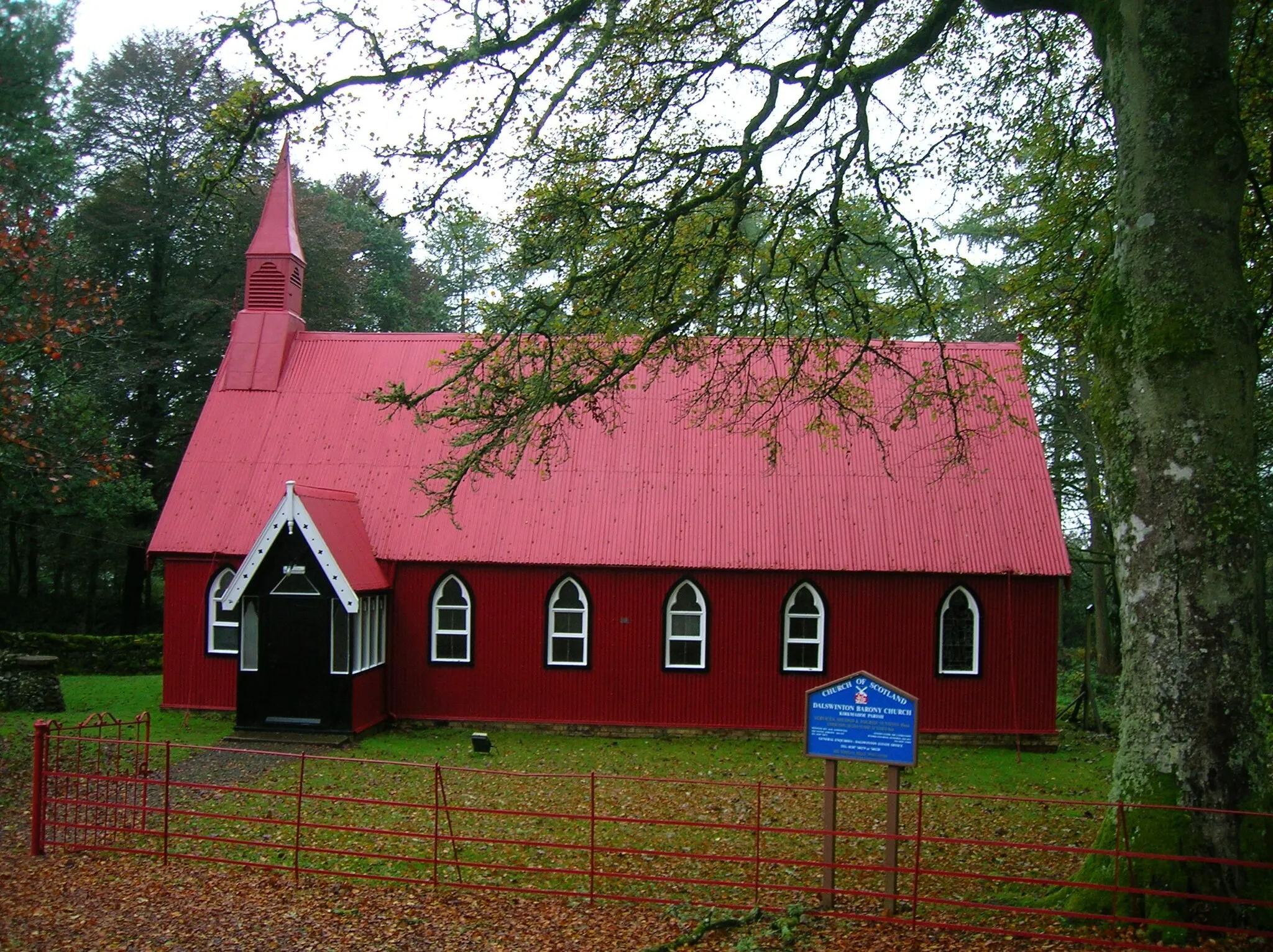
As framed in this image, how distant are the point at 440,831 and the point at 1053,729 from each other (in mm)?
11536

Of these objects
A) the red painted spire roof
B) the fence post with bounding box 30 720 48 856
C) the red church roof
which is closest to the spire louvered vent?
the red painted spire roof

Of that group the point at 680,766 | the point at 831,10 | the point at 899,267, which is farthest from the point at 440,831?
the point at 899,267

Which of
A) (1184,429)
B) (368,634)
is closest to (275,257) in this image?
(368,634)

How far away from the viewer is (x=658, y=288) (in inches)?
458

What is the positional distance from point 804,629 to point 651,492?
3.80 meters

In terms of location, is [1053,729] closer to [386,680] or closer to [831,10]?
[386,680]

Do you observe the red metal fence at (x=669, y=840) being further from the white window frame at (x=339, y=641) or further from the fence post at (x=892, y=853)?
the white window frame at (x=339, y=641)

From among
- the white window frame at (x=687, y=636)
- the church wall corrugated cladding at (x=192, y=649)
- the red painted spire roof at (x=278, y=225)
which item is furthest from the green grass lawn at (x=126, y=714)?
the red painted spire roof at (x=278, y=225)

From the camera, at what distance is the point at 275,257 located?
22828 millimetres

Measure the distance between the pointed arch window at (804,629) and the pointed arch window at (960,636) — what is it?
81.9 inches

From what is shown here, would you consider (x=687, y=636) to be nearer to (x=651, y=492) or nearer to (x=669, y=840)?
(x=651, y=492)

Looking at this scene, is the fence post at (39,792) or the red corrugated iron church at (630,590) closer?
the fence post at (39,792)

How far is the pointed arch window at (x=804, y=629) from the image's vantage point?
19.1m

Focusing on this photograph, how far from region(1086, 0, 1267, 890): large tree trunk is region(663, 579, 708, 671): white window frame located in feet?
35.5
